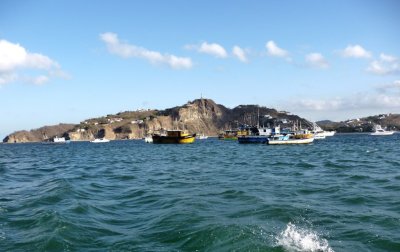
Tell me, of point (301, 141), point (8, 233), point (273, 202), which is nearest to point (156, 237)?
point (8, 233)

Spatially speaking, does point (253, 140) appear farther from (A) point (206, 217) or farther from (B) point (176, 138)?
(A) point (206, 217)

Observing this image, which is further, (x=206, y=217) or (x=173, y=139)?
(x=173, y=139)

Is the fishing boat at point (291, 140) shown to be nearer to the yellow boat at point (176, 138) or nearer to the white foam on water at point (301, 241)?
the yellow boat at point (176, 138)

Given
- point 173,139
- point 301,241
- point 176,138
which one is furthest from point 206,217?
point 173,139

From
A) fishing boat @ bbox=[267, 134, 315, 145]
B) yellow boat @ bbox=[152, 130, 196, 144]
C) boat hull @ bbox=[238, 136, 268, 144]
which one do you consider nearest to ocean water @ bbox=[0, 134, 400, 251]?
fishing boat @ bbox=[267, 134, 315, 145]

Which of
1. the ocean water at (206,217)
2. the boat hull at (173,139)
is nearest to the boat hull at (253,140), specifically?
the boat hull at (173,139)

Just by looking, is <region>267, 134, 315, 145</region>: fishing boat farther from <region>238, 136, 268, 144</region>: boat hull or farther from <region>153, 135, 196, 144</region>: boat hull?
<region>153, 135, 196, 144</region>: boat hull

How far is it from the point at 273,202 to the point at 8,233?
1024 centimetres

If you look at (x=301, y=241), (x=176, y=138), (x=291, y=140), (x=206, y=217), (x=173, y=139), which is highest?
(x=176, y=138)

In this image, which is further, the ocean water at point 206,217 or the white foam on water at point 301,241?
the ocean water at point 206,217

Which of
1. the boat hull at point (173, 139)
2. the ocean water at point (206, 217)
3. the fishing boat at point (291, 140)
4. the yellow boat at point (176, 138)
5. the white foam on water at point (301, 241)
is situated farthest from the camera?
the boat hull at point (173, 139)

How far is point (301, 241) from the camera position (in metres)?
11.0

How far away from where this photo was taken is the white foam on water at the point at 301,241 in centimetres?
1045

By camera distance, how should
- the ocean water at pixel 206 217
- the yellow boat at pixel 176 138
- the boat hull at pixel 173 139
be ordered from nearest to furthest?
the ocean water at pixel 206 217 → the yellow boat at pixel 176 138 → the boat hull at pixel 173 139
